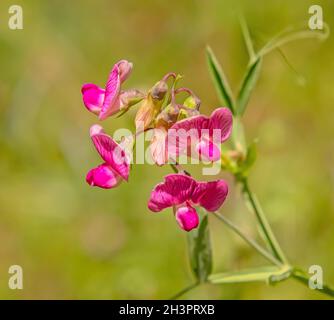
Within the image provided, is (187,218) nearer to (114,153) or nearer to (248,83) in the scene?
(114,153)

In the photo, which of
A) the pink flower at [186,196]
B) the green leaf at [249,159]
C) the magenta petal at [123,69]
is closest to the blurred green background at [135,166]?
the green leaf at [249,159]

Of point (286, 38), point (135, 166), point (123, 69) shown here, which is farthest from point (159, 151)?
point (135, 166)

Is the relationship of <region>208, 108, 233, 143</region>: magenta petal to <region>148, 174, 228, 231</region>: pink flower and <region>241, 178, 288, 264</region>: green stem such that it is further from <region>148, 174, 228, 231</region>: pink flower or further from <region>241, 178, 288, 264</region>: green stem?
<region>241, 178, 288, 264</region>: green stem

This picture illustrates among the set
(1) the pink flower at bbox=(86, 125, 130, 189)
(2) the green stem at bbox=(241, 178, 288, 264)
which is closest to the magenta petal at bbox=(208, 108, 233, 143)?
(1) the pink flower at bbox=(86, 125, 130, 189)

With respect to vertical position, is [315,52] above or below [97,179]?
above
